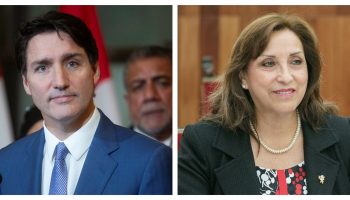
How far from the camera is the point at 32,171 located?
5.18 feet

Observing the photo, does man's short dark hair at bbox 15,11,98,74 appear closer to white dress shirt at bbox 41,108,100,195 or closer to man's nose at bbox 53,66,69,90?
man's nose at bbox 53,66,69,90

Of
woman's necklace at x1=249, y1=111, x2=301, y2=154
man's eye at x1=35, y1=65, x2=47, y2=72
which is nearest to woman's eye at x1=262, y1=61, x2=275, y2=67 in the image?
woman's necklace at x1=249, y1=111, x2=301, y2=154

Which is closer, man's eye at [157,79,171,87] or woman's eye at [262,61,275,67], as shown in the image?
woman's eye at [262,61,275,67]

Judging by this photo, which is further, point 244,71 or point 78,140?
point 78,140

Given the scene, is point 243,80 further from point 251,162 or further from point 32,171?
point 32,171

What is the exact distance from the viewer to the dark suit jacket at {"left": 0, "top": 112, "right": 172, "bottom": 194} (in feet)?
5.06

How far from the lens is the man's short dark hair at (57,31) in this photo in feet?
5.07

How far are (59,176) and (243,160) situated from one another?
602 millimetres

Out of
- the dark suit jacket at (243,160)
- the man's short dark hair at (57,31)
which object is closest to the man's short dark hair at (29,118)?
the man's short dark hair at (57,31)

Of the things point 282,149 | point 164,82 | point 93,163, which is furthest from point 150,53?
point 282,149

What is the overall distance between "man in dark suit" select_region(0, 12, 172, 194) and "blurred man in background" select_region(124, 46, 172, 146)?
0.05 m

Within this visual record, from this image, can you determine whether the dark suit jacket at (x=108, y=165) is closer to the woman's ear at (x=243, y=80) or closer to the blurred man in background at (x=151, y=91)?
the blurred man in background at (x=151, y=91)

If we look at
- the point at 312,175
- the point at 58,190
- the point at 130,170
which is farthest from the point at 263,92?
the point at 58,190

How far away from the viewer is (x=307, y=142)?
1485mm
